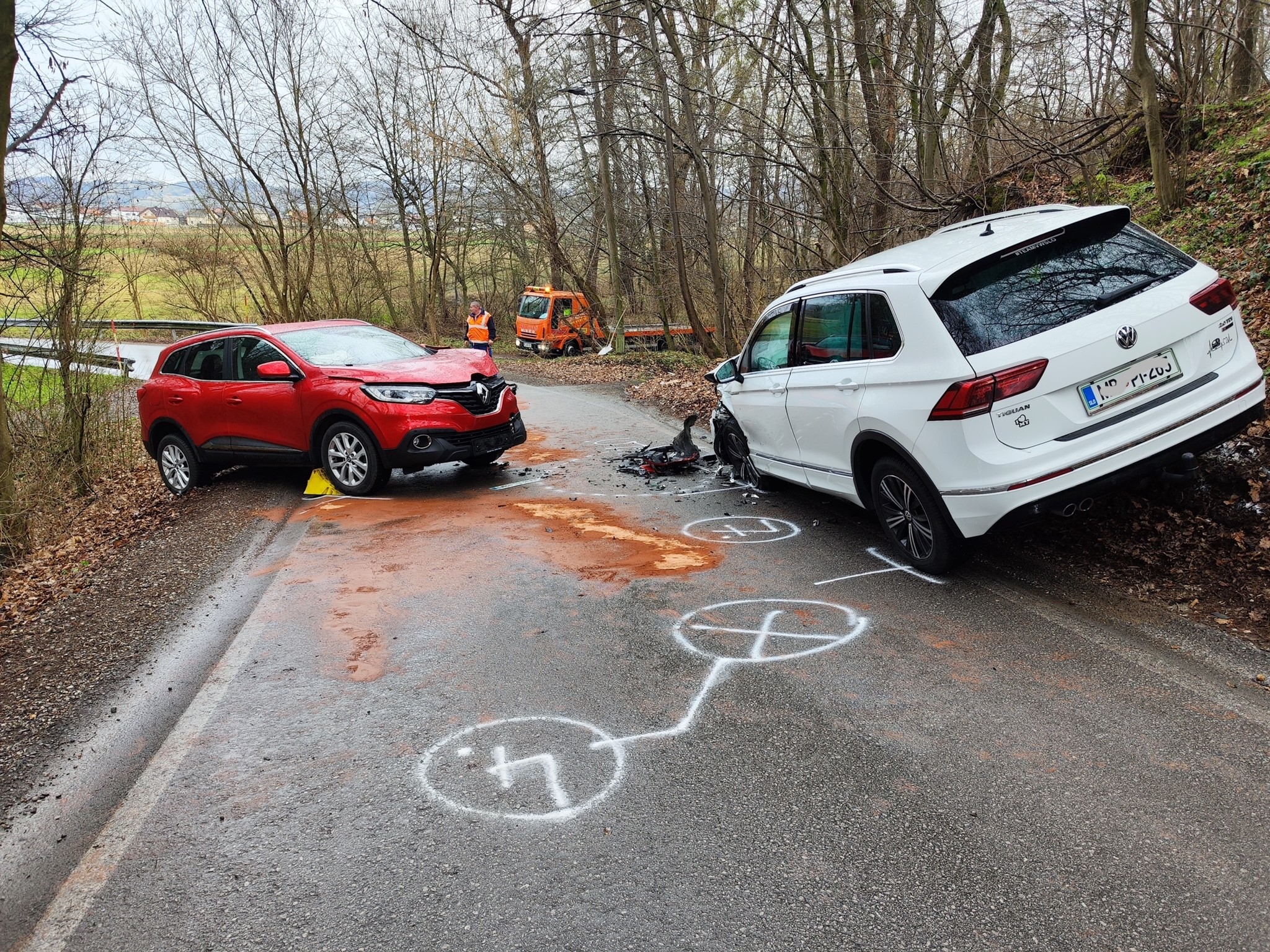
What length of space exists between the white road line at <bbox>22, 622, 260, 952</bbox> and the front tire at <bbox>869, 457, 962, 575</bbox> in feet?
12.8

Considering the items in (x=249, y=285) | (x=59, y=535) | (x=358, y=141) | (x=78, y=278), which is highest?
(x=358, y=141)

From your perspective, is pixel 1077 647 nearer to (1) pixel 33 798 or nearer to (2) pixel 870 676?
(2) pixel 870 676

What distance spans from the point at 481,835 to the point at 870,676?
195cm

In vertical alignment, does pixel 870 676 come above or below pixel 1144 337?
below

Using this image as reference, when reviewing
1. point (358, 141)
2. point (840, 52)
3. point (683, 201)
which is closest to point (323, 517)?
point (840, 52)

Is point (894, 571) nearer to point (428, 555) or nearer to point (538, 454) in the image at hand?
point (428, 555)

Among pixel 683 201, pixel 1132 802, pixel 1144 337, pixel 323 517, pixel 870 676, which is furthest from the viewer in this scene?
pixel 683 201

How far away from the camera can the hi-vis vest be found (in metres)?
19.3

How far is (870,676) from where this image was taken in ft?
13.2

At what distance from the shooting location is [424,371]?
8.79 meters

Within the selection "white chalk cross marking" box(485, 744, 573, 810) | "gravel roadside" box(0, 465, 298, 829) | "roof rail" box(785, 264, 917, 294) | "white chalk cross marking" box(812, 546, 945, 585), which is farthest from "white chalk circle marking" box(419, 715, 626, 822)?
"roof rail" box(785, 264, 917, 294)

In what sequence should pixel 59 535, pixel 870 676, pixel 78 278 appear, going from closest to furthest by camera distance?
pixel 870 676, pixel 59 535, pixel 78 278

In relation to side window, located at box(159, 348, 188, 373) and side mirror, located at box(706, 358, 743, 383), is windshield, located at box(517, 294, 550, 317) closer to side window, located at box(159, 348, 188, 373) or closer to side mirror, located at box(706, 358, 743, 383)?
side window, located at box(159, 348, 188, 373)

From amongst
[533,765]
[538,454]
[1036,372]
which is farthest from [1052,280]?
[538,454]
